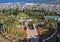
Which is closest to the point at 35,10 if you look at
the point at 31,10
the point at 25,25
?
the point at 31,10

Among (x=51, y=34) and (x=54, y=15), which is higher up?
(x=54, y=15)

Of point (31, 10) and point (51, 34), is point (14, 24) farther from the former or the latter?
point (51, 34)

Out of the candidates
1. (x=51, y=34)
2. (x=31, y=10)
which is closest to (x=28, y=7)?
(x=31, y=10)

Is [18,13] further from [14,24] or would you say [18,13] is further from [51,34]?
[51,34]

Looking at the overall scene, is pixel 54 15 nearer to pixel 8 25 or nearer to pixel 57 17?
pixel 57 17

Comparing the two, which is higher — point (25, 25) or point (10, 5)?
point (10, 5)

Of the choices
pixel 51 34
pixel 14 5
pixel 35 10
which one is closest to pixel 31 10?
pixel 35 10
